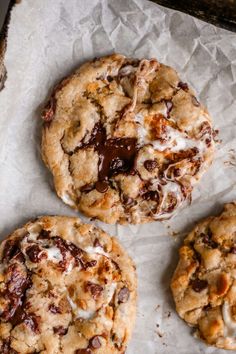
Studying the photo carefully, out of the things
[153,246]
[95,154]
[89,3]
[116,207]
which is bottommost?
[153,246]

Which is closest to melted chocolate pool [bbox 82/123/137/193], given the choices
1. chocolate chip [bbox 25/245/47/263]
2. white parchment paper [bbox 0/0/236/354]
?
white parchment paper [bbox 0/0/236/354]

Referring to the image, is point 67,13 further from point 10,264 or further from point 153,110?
point 10,264

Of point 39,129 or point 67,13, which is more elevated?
point 67,13

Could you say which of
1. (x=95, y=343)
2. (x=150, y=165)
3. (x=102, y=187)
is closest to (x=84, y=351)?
(x=95, y=343)

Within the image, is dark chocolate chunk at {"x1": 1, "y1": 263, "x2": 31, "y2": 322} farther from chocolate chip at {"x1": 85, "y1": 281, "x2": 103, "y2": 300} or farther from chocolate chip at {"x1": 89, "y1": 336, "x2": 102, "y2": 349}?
chocolate chip at {"x1": 89, "y1": 336, "x2": 102, "y2": 349}

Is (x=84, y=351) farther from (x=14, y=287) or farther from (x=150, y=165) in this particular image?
(x=150, y=165)

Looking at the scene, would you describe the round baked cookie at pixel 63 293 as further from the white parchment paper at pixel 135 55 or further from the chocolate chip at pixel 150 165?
the chocolate chip at pixel 150 165

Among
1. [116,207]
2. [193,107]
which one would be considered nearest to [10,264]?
[116,207]
